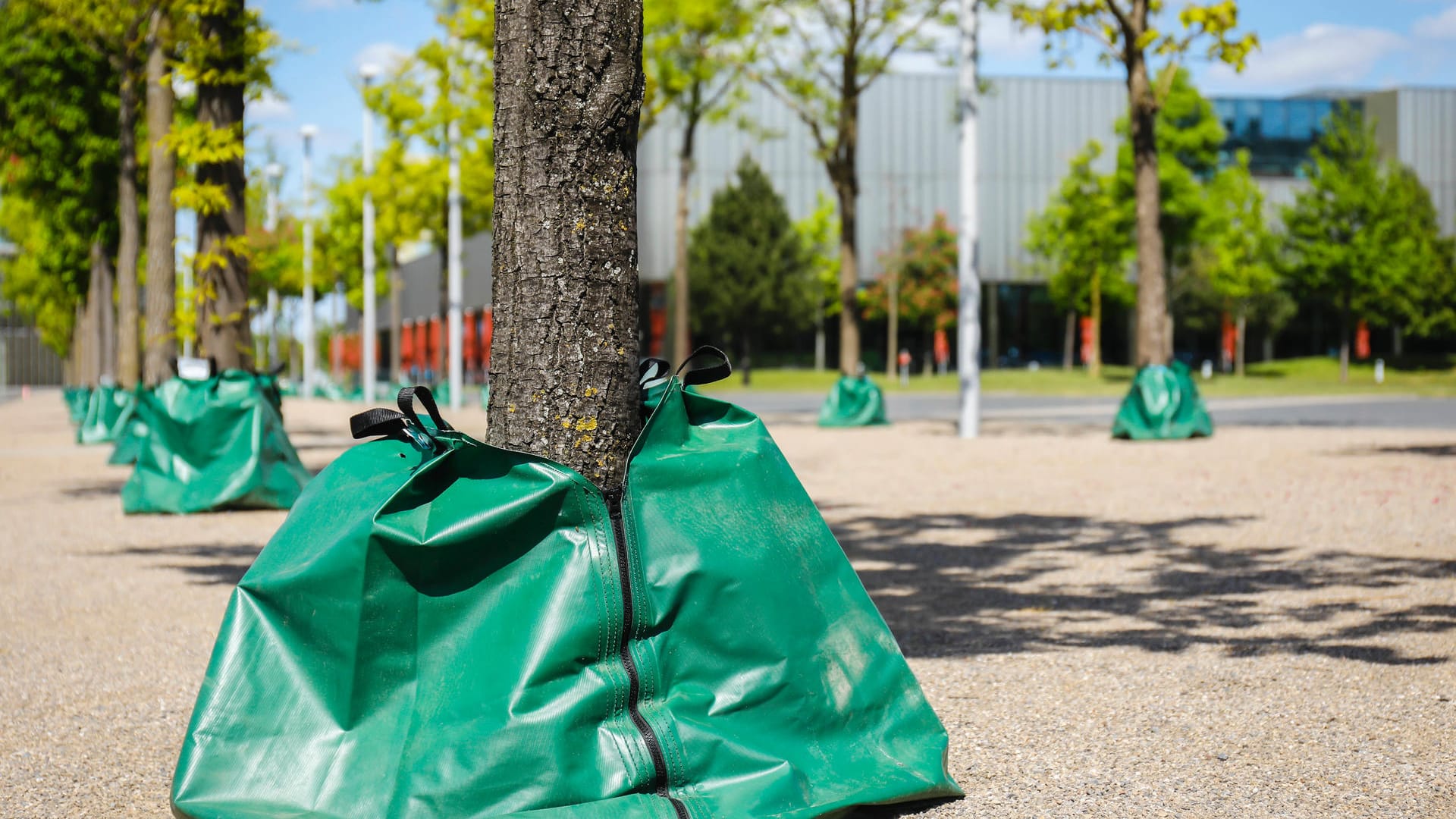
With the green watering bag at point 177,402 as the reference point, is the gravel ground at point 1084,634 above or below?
below

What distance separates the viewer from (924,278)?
2103 inches

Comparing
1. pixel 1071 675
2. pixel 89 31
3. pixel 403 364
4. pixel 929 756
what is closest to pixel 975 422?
pixel 89 31


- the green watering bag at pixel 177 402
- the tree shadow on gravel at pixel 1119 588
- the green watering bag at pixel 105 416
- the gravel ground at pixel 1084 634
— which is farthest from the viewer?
the green watering bag at pixel 105 416

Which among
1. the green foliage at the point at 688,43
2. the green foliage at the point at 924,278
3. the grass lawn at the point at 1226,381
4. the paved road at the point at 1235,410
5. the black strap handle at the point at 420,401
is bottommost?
the paved road at the point at 1235,410

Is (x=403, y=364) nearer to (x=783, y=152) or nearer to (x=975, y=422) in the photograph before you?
(x=783, y=152)

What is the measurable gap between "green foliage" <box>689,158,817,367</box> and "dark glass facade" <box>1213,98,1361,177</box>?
2060cm

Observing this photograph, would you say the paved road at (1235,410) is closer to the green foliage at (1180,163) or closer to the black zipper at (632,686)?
the green foliage at (1180,163)

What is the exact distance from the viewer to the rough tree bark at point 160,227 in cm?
1323

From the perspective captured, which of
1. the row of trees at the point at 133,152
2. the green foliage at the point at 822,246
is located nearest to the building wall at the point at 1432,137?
the green foliage at the point at 822,246

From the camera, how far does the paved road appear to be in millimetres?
20781

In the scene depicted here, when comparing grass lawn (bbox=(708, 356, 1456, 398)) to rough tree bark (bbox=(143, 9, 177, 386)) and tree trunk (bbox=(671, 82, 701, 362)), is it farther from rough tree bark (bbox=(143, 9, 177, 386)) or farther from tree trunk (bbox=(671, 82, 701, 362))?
rough tree bark (bbox=(143, 9, 177, 386))

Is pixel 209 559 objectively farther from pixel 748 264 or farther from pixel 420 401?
pixel 748 264

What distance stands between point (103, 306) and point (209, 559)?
22.6m

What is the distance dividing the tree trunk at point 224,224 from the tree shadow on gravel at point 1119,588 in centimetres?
538
